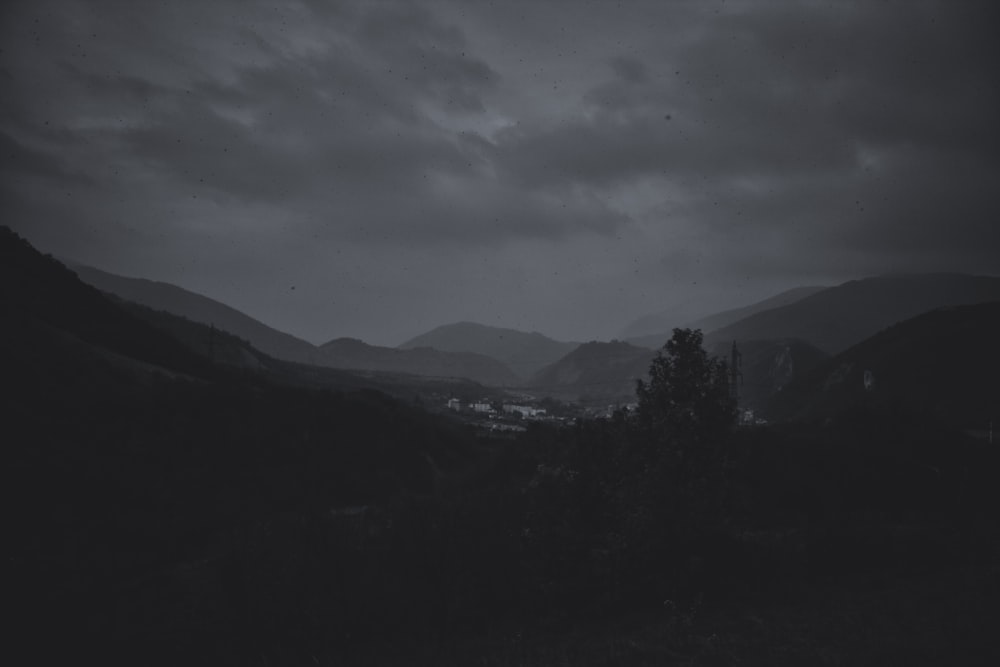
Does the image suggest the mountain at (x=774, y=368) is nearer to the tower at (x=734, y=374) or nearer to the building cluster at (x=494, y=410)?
the building cluster at (x=494, y=410)

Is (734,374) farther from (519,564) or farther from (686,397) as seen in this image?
(519,564)

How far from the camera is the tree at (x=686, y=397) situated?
16.4 m

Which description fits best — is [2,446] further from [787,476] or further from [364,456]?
[787,476]

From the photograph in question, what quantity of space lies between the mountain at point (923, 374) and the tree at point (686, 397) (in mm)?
62100

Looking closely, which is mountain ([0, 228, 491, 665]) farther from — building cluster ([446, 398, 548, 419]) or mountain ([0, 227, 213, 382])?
building cluster ([446, 398, 548, 419])

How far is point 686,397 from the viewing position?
1669 cm

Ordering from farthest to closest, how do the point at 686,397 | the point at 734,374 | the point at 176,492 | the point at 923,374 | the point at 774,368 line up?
the point at 774,368 < the point at 923,374 < the point at 734,374 < the point at 176,492 < the point at 686,397

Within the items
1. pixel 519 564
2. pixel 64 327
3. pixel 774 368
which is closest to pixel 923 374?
pixel 774 368

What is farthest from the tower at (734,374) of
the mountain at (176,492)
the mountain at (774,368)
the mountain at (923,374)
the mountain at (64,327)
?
the mountain at (774,368)

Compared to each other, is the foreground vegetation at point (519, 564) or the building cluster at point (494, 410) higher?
the foreground vegetation at point (519, 564)

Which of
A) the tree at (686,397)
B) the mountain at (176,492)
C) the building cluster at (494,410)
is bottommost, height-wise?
the building cluster at (494,410)

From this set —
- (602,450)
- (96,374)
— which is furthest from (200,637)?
(96,374)

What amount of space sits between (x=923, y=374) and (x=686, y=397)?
9831cm

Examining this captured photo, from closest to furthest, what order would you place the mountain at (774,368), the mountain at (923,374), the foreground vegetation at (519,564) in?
the foreground vegetation at (519,564) < the mountain at (923,374) < the mountain at (774,368)
